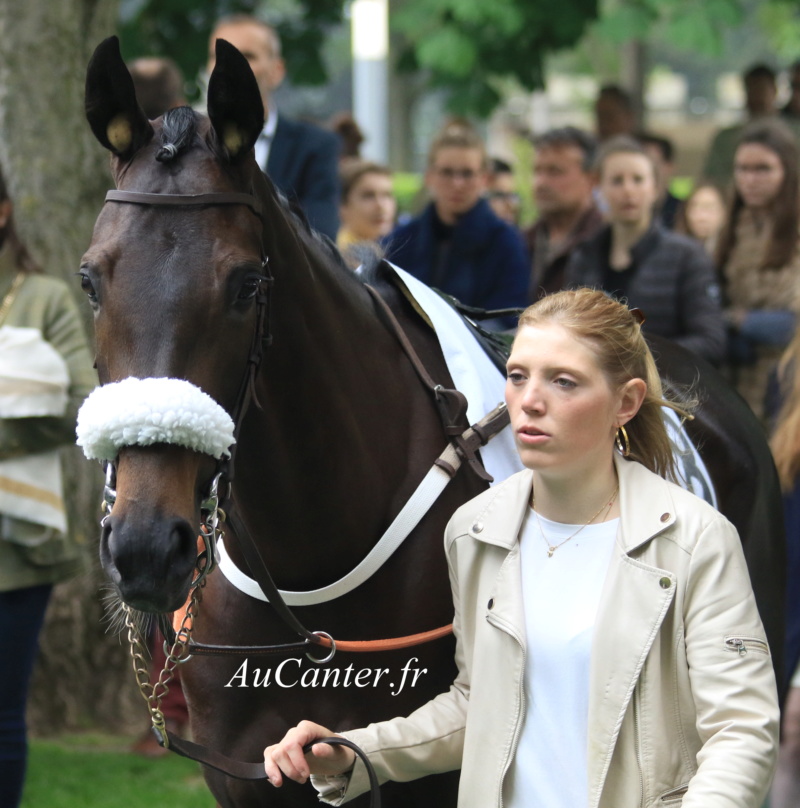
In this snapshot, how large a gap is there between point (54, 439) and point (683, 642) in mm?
2524

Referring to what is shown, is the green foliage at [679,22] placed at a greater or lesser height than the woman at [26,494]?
greater

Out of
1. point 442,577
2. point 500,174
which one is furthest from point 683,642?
point 500,174

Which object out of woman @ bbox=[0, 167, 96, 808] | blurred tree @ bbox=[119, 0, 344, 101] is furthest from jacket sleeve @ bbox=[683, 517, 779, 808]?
blurred tree @ bbox=[119, 0, 344, 101]

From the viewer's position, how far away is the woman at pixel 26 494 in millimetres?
4070

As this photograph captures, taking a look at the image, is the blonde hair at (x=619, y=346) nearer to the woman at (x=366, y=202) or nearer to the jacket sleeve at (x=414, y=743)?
the jacket sleeve at (x=414, y=743)

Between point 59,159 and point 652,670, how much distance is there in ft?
13.2

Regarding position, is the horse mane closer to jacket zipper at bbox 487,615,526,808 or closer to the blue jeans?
jacket zipper at bbox 487,615,526,808

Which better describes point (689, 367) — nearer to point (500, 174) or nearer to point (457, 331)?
point (457, 331)

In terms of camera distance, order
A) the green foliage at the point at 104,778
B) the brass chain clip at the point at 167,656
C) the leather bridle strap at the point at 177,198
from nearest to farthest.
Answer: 1. the leather bridle strap at the point at 177,198
2. the brass chain clip at the point at 167,656
3. the green foliage at the point at 104,778

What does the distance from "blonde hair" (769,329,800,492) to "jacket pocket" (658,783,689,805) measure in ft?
6.76

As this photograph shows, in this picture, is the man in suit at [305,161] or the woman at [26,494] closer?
the woman at [26,494]

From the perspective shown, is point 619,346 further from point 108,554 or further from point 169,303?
point 108,554

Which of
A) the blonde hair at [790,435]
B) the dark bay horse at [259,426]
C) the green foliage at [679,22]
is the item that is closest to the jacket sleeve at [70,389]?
the dark bay horse at [259,426]

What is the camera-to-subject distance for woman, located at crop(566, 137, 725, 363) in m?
5.70
